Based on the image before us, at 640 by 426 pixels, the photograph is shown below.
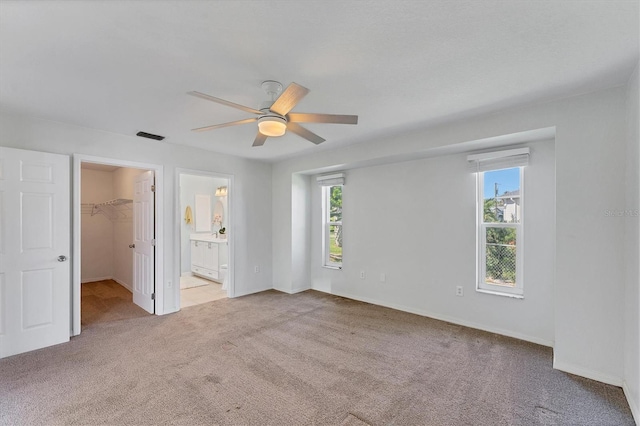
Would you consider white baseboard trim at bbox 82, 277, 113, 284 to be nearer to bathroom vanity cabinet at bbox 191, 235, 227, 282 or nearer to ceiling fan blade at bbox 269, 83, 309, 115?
bathroom vanity cabinet at bbox 191, 235, 227, 282

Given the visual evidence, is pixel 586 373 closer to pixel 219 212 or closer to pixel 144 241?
pixel 144 241

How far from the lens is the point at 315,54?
1975mm

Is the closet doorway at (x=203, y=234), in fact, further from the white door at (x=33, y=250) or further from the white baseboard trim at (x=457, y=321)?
the white baseboard trim at (x=457, y=321)

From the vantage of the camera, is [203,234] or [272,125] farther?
[203,234]

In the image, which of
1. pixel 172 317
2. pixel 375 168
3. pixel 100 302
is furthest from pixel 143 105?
pixel 100 302

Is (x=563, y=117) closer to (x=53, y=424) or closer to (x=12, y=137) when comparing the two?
(x=53, y=424)

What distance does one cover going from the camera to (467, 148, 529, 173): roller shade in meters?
3.22

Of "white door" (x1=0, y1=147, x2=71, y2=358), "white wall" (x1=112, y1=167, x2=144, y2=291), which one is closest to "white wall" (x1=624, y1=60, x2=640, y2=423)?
"white door" (x1=0, y1=147, x2=71, y2=358)

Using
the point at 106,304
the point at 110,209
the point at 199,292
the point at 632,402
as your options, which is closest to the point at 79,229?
the point at 106,304

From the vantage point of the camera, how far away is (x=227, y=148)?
449 centimetres

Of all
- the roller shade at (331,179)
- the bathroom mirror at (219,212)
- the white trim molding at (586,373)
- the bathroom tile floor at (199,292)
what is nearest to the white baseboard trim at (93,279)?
the bathroom tile floor at (199,292)

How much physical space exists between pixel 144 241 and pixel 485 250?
187 inches

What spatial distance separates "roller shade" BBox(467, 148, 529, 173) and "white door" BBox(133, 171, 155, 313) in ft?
14.2

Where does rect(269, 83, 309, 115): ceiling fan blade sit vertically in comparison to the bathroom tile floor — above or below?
above
